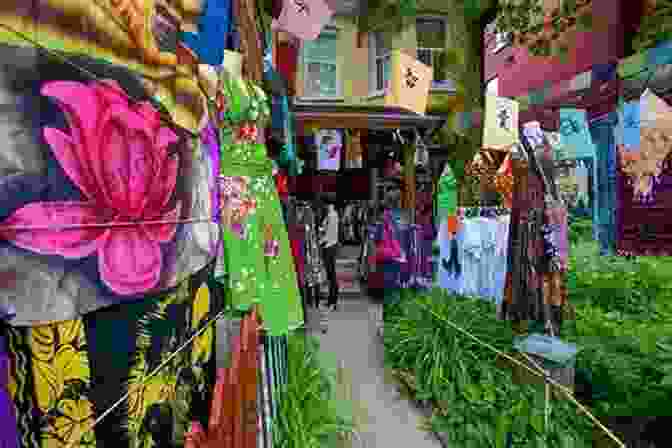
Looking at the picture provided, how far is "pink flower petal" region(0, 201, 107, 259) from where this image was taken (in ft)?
2.03

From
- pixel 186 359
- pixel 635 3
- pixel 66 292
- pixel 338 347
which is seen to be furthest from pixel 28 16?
pixel 635 3

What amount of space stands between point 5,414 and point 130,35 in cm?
72

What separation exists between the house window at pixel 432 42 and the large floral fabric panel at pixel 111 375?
1244cm

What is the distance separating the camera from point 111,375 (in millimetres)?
841

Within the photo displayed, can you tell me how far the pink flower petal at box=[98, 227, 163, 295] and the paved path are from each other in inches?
104

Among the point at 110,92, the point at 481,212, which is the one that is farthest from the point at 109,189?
→ the point at 481,212

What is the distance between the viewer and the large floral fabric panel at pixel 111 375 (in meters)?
0.69

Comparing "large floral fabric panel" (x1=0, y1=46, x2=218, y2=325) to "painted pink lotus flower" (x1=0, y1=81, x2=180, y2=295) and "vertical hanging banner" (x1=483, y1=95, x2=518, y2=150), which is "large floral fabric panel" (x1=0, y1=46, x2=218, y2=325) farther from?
"vertical hanging banner" (x1=483, y1=95, x2=518, y2=150)

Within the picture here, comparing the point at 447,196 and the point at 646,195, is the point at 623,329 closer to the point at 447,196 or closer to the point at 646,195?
the point at 447,196

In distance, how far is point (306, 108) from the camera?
6.80 metres

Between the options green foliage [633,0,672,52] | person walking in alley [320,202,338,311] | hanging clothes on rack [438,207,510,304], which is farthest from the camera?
person walking in alley [320,202,338,311]

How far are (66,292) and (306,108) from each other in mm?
6415

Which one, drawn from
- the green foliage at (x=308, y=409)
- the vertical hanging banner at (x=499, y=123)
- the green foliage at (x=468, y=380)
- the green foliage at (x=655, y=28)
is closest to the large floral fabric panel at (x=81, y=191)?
the green foliage at (x=308, y=409)

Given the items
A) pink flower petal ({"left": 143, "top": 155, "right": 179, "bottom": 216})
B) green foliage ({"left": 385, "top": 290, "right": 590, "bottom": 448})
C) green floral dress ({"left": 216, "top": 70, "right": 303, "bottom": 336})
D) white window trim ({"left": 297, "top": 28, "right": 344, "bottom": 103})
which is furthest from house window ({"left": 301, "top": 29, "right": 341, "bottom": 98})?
pink flower petal ({"left": 143, "top": 155, "right": 179, "bottom": 216})
